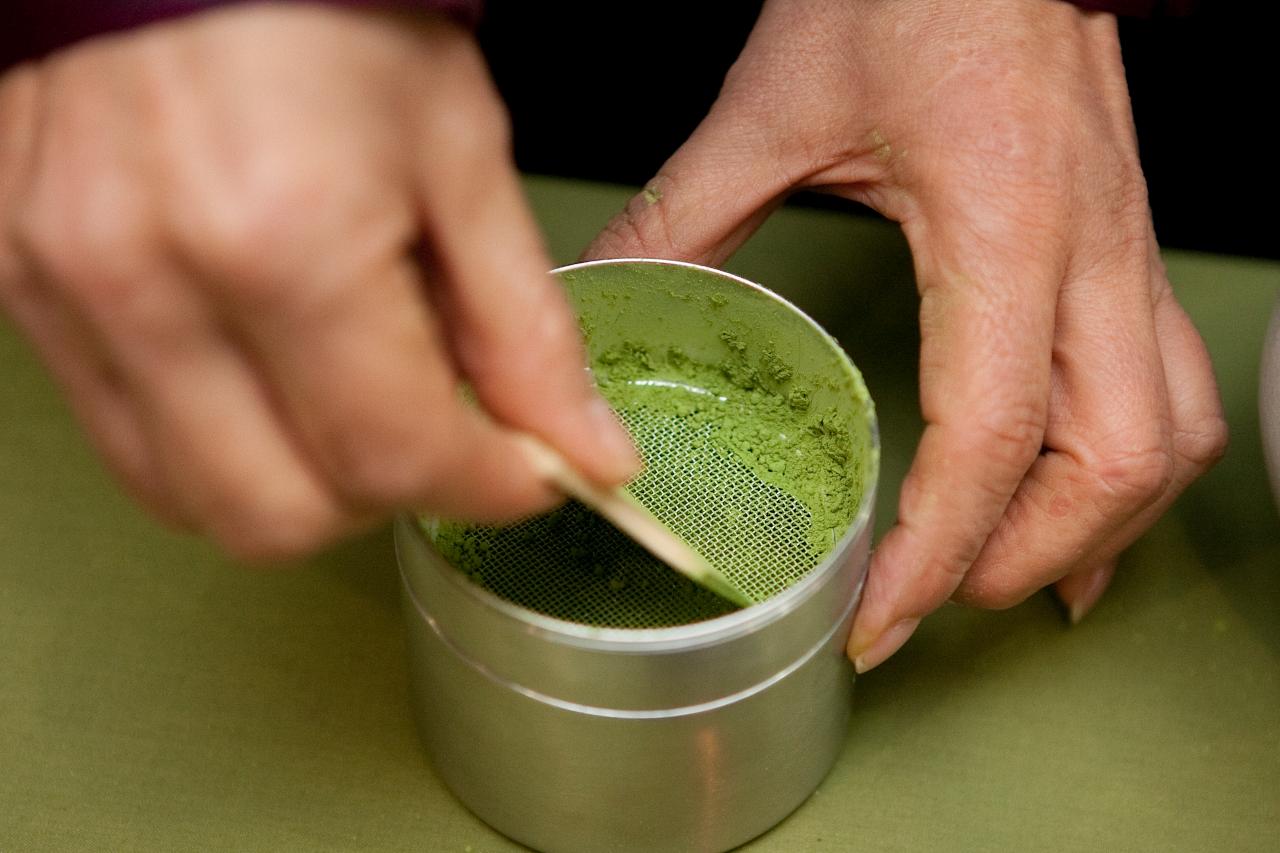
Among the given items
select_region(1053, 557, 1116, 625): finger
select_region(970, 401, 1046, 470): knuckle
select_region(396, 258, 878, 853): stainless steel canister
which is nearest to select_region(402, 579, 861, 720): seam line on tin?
select_region(396, 258, 878, 853): stainless steel canister

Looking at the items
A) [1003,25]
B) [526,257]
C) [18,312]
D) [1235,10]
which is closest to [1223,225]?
[1235,10]

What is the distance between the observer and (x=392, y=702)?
75cm

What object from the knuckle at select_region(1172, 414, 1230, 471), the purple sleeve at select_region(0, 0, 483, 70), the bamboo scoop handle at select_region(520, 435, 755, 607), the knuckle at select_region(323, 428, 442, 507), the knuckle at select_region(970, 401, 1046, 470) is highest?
the purple sleeve at select_region(0, 0, 483, 70)

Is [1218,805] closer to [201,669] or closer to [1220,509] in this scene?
[1220,509]

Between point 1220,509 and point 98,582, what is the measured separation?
702 millimetres

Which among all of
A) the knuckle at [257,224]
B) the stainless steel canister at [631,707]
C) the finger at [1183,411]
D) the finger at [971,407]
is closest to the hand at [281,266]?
the knuckle at [257,224]

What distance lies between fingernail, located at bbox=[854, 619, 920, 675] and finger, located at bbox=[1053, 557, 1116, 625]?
130mm

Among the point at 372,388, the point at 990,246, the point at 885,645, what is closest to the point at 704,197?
the point at 990,246

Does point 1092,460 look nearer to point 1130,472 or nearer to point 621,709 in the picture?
point 1130,472

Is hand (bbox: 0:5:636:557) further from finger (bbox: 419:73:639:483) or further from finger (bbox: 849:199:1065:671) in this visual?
finger (bbox: 849:199:1065:671)

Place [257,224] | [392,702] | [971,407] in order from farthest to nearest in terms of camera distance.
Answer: [392,702] → [971,407] → [257,224]

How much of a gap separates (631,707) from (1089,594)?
Answer: 34cm

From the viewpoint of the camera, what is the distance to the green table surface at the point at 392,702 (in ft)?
2.33

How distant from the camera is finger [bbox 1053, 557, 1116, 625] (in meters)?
0.78
